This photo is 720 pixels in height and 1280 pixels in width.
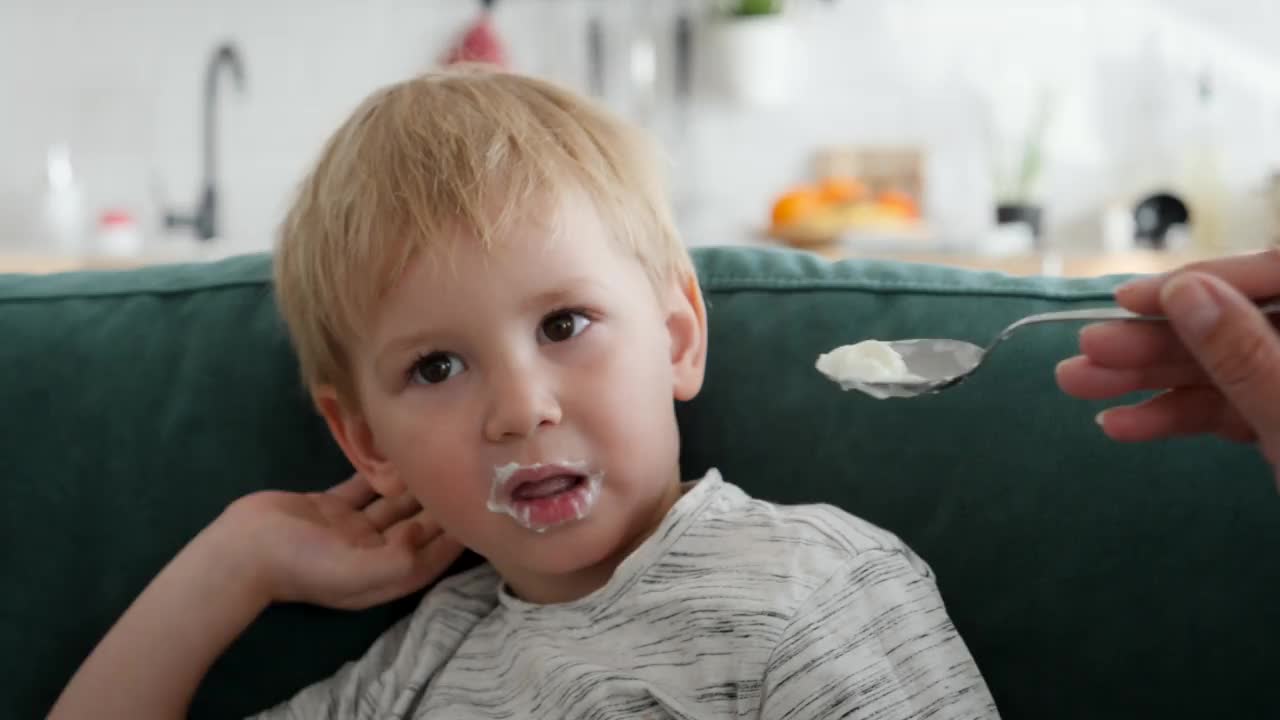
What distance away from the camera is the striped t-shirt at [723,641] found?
0.81 metres

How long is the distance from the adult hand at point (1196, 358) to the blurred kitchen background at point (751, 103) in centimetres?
273

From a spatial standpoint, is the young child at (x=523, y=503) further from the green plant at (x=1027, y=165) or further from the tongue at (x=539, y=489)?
the green plant at (x=1027, y=165)

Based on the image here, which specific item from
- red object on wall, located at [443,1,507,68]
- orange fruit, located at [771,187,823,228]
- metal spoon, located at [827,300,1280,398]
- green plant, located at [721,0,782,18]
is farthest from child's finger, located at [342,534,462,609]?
green plant, located at [721,0,782,18]

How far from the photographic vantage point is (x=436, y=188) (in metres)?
0.94

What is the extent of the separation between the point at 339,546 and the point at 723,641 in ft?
1.23

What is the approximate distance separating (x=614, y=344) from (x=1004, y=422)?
0.31 m

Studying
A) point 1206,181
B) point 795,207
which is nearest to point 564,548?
point 795,207

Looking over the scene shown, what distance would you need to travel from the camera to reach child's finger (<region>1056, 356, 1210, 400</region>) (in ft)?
2.43

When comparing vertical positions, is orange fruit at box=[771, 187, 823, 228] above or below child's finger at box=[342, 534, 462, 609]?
below

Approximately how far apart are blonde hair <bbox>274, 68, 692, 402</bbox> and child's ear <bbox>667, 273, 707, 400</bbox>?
13 millimetres

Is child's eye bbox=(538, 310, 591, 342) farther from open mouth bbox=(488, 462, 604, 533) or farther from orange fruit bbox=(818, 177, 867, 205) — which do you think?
orange fruit bbox=(818, 177, 867, 205)

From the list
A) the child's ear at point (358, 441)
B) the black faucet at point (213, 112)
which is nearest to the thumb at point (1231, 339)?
the child's ear at point (358, 441)

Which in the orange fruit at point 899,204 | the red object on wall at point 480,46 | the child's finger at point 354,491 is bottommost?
the orange fruit at point 899,204

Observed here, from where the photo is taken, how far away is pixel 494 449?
0.90 meters
